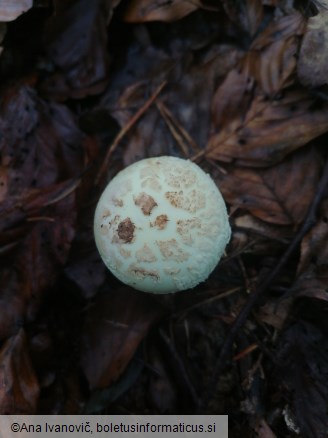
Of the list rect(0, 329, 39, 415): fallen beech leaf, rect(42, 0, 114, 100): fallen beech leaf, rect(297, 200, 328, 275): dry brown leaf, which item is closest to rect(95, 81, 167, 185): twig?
rect(42, 0, 114, 100): fallen beech leaf

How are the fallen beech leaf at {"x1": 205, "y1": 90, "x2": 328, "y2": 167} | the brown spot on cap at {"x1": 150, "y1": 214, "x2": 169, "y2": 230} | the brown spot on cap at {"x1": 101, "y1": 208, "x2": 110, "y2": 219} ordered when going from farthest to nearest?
the fallen beech leaf at {"x1": 205, "y1": 90, "x2": 328, "y2": 167} → the brown spot on cap at {"x1": 101, "y1": 208, "x2": 110, "y2": 219} → the brown spot on cap at {"x1": 150, "y1": 214, "x2": 169, "y2": 230}

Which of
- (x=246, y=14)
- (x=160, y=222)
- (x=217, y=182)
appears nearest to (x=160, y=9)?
(x=246, y=14)

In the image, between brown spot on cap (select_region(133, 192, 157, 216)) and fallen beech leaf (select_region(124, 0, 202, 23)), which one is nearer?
brown spot on cap (select_region(133, 192, 157, 216))

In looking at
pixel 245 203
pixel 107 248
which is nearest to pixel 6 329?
pixel 107 248

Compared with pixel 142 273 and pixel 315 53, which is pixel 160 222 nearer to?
pixel 142 273

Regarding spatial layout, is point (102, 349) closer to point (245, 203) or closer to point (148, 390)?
point (148, 390)

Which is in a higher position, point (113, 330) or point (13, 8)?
point (13, 8)

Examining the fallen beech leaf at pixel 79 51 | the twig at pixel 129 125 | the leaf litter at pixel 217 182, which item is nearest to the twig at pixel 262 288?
the leaf litter at pixel 217 182

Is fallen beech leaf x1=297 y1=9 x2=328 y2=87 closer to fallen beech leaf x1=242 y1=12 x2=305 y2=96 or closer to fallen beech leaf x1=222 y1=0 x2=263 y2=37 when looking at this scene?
fallen beech leaf x1=242 y1=12 x2=305 y2=96
